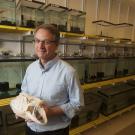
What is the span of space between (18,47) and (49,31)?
128 centimetres

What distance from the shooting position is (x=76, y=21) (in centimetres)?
246

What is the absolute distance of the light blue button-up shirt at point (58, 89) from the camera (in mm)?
990

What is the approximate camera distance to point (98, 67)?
258cm

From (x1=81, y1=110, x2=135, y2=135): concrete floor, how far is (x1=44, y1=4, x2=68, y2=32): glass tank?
1.60 meters

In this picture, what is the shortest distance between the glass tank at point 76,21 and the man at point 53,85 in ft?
4.37

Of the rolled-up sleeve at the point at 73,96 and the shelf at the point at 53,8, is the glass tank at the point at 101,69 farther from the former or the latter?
the rolled-up sleeve at the point at 73,96

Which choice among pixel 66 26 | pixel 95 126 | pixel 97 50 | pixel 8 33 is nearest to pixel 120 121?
pixel 95 126

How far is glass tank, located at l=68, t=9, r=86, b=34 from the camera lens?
2.31 meters

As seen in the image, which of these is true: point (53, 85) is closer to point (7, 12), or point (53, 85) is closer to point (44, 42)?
point (44, 42)

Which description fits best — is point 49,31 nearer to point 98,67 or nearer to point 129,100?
point 98,67

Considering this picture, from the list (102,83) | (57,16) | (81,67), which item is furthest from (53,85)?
(102,83)

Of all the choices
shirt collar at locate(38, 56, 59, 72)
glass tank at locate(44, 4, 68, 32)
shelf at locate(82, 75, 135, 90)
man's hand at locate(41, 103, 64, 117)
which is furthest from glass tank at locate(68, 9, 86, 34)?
man's hand at locate(41, 103, 64, 117)

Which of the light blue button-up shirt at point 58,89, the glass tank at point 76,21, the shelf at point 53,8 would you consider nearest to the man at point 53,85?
the light blue button-up shirt at point 58,89

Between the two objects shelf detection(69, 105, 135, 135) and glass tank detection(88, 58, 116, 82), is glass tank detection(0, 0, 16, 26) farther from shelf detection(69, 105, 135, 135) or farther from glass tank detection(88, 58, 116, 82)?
shelf detection(69, 105, 135, 135)
